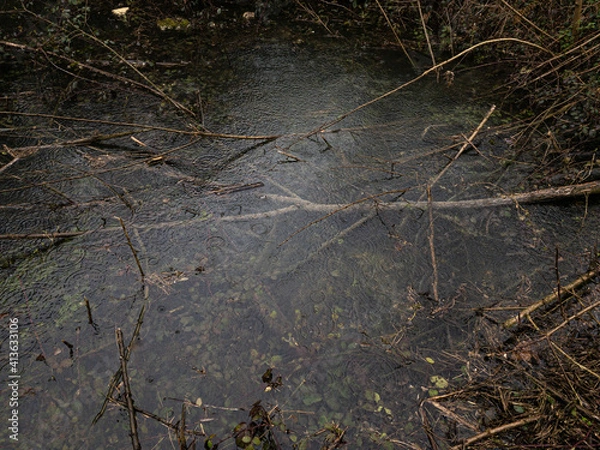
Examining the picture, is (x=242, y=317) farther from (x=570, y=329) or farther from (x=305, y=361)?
(x=570, y=329)

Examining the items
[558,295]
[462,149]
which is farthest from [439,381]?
[462,149]

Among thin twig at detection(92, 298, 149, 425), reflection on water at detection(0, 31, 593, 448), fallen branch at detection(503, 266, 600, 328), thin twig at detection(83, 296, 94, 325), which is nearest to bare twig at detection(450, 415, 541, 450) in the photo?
reflection on water at detection(0, 31, 593, 448)

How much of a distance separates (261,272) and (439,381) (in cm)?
111

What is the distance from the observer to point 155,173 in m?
3.20

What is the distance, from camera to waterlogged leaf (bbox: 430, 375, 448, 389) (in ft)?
7.19

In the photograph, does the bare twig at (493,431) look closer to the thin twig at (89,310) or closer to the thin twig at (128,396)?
the thin twig at (128,396)

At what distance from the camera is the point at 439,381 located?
87.1 inches

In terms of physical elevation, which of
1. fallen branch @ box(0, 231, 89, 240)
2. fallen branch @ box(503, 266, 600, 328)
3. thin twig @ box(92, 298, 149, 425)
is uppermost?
fallen branch @ box(0, 231, 89, 240)

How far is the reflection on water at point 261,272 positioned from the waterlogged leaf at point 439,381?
0.03m

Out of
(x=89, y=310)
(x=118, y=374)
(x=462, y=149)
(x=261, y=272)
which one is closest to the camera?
(x=118, y=374)

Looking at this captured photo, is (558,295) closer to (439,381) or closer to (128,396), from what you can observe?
(439,381)

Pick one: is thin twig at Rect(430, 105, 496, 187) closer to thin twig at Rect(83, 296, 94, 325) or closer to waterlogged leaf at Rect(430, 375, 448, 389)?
waterlogged leaf at Rect(430, 375, 448, 389)

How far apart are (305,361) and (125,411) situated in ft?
2.81

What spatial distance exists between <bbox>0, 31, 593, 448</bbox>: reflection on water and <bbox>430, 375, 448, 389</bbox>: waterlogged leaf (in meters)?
0.03
